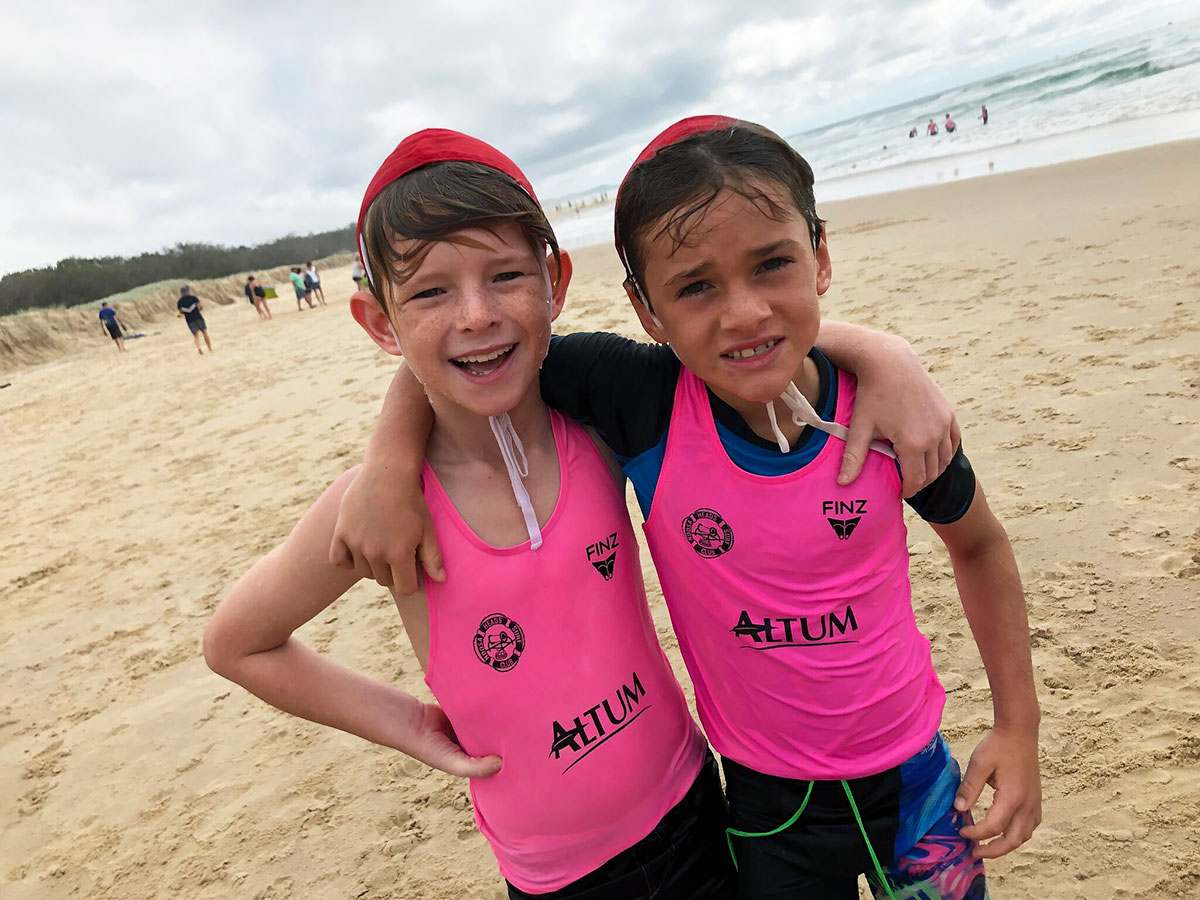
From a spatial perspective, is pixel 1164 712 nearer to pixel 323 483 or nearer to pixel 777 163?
pixel 777 163

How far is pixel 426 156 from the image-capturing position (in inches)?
51.8

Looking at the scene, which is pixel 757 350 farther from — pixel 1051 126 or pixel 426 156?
pixel 1051 126

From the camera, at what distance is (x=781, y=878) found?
1.41 meters

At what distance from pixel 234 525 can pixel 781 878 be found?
5.41 meters

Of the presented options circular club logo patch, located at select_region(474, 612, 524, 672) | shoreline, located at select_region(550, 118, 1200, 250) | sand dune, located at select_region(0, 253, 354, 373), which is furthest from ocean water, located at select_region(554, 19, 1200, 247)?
sand dune, located at select_region(0, 253, 354, 373)

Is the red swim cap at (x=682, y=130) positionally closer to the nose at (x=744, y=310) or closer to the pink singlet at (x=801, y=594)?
the nose at (x=744, y=310)

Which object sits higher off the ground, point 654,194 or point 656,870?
point 654,194

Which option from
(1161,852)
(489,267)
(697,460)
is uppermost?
(489,267)

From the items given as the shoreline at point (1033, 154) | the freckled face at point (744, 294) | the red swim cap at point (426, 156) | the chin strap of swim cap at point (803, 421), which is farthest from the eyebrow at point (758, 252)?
the shoreline at point (1033, 154)

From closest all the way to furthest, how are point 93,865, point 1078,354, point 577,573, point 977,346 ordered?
point 577,573 < point 93,865 < point 1078,354 < point 977,346

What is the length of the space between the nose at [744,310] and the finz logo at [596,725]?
709mm

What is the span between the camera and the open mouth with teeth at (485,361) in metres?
1.26

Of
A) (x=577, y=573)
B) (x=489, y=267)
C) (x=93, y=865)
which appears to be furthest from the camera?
(x=93, y=865)

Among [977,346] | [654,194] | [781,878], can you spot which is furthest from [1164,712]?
[977,346]
